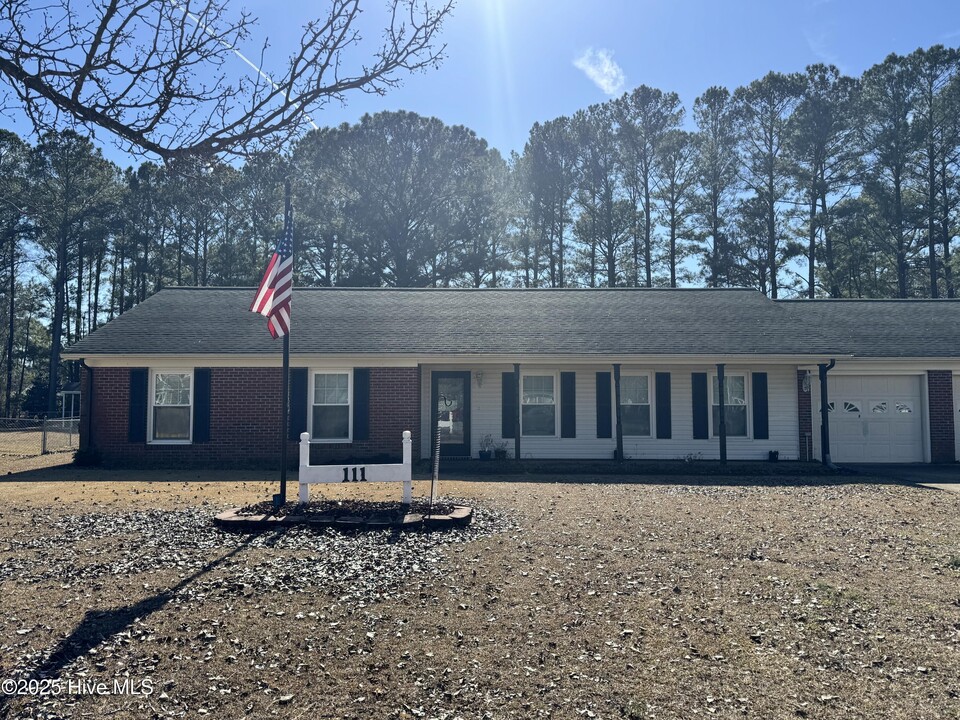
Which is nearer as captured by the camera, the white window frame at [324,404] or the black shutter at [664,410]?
the white window frame at [324,404]

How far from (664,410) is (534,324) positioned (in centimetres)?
370

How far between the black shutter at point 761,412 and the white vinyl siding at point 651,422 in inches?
4.4

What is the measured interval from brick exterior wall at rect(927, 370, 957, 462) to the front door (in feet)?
35.6

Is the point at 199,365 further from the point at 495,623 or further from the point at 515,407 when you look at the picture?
the point at 495,623

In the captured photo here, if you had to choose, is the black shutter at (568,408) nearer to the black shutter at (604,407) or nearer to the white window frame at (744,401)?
the black shutter at (604,407)

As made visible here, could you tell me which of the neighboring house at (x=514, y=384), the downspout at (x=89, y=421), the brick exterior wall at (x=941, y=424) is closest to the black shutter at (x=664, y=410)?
the neighboring house at (x=514, y=384)

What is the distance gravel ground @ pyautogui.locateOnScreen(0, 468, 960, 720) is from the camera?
3912mm

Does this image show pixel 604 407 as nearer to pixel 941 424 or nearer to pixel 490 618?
pixel 941 424

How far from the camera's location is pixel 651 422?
→ 15977 mm

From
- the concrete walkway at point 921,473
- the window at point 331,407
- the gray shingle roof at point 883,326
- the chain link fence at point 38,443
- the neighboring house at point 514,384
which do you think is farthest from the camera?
the chain link fence at point 38,443

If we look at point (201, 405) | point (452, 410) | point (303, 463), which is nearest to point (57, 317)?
point (201, 405)

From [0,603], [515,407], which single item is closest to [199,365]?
[515,407]

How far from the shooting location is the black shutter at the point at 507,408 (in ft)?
52.0

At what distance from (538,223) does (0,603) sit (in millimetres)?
33467
